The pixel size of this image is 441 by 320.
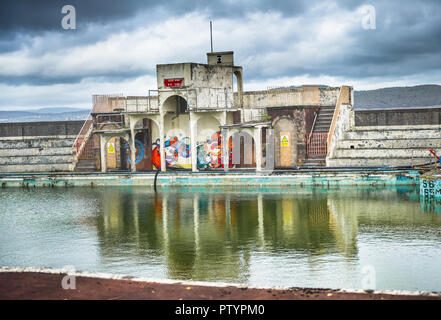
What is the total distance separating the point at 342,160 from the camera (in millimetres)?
45438

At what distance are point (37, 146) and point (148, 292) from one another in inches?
1828

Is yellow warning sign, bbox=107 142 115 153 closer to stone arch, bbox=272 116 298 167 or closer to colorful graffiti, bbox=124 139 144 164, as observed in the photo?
colorful graffiti, bbox=124 139 144 164

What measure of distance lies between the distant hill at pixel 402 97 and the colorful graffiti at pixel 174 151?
112m

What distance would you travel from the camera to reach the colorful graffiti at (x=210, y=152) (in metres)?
51.0

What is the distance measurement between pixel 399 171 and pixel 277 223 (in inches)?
617

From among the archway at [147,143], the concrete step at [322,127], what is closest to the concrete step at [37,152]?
the archway at [147,143]

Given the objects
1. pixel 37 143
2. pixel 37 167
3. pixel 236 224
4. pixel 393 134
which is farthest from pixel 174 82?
pixel 236 224

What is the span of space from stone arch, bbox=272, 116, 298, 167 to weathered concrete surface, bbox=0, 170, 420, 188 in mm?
6730

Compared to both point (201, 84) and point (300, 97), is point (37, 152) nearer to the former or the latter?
point (201, 84)

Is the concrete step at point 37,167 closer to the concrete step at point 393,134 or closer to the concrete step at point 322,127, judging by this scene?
the concrete step at point 322,127

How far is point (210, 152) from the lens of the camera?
5125 centimetres

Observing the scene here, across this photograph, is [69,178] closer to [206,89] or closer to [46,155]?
[46,155]

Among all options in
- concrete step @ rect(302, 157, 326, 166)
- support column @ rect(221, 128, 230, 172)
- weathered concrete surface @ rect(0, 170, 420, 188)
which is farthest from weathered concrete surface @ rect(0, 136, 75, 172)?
concrete step @ rect(302, 157, 326, 166)

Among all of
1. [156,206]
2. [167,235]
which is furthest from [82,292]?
[156,206]
